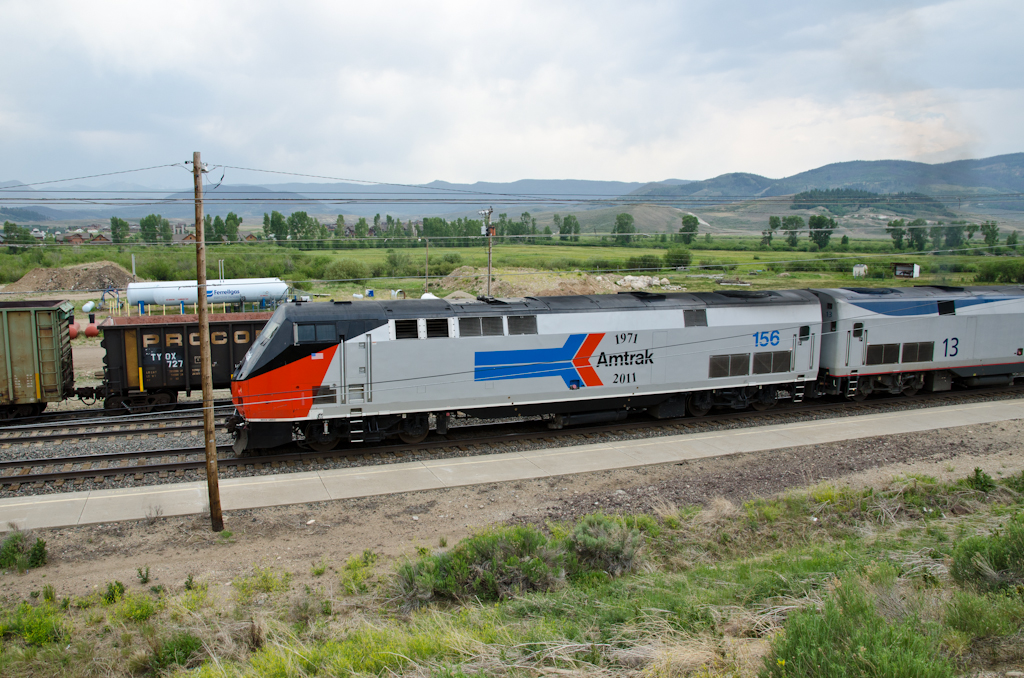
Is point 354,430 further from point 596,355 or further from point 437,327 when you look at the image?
point 596,355

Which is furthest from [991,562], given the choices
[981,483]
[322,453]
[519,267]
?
[519,267]

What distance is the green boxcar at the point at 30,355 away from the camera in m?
20.3

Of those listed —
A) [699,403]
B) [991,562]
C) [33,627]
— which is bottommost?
[33,627]

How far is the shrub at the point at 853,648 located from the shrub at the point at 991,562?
8.00 feet

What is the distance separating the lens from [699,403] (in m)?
21.1

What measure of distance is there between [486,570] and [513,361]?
805 cm

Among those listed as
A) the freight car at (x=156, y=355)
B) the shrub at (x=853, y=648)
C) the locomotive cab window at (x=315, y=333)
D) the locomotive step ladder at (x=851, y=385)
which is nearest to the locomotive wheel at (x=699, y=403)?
the locomotive step ladder at (x=851, y=385)

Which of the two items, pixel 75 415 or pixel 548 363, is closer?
pixel 548 363

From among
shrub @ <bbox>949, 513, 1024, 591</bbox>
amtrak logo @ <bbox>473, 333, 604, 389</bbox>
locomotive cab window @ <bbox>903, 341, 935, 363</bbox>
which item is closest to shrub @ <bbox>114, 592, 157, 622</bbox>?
amtrak logo @ <bbox>473, 333, 604, 389</bbox>

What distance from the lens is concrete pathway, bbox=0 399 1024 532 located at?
45.3 feet

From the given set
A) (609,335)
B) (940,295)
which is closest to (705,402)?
(609,335)

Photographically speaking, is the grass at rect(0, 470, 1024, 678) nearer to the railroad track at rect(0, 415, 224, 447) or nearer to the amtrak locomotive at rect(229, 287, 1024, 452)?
the amtrak locomotive at rect(229, 287, 1024, 452)

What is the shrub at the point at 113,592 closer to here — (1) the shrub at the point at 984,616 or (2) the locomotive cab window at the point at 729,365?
(1) the shrub at the point at 984,616

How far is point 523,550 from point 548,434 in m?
8.12
